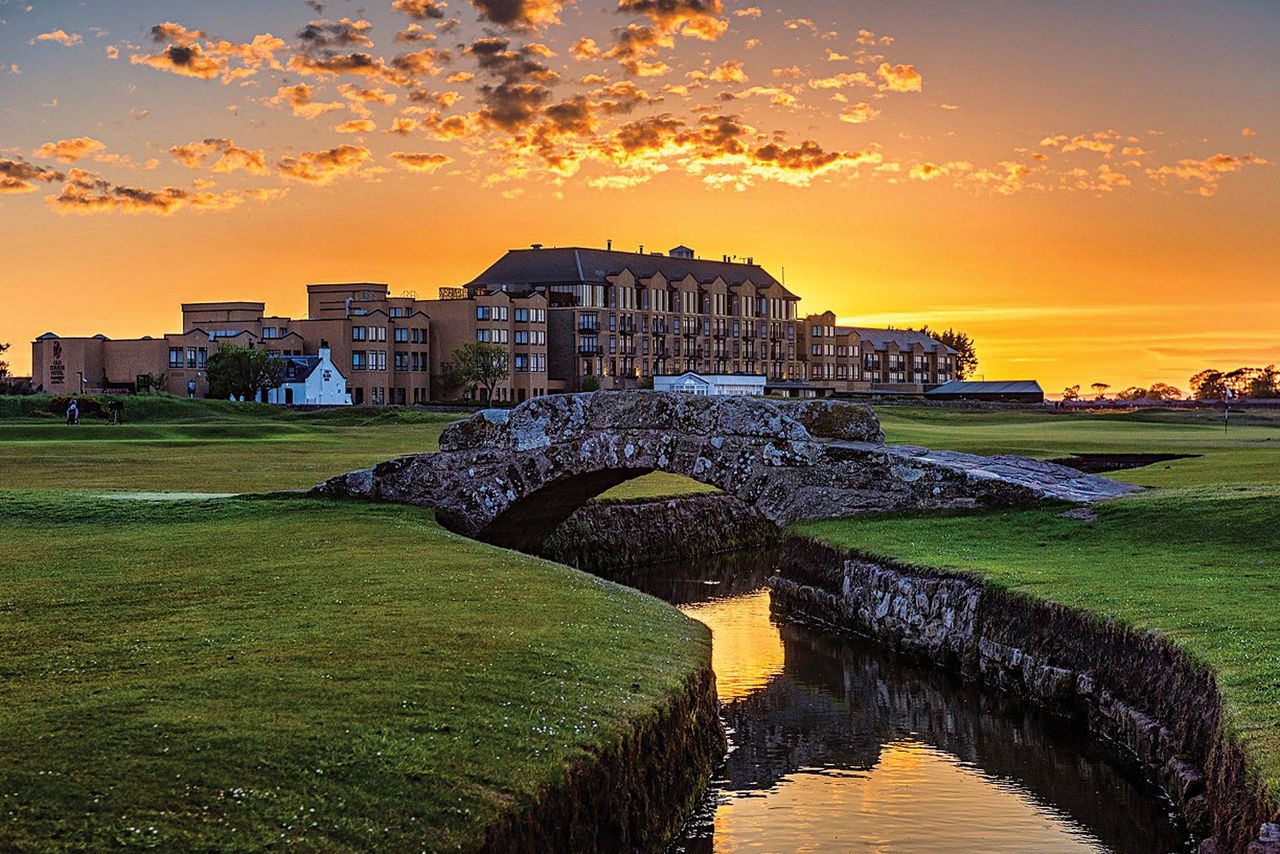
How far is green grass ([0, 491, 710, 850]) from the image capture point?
9586 mm

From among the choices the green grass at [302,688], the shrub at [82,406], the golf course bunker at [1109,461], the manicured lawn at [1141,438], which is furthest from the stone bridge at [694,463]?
the shrub at [82,406]

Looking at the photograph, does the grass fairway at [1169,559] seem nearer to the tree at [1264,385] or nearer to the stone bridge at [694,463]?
the stone bridge at [694,463]

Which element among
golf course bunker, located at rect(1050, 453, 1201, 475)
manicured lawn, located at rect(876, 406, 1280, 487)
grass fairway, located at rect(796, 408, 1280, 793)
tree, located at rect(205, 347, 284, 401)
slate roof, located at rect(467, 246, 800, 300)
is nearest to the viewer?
grass fairway, located at rect(796, 408, 1280, 793)

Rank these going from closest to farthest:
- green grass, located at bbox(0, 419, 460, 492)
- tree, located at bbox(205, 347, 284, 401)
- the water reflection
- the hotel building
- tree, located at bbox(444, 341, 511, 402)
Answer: the water reflection
green grass, located at bbox(0, 419, 460, 492)
tree, located at bbox(205, 347, 284, 401)
tree, located at bbox(444, 341, 511, 402)
the hotel building

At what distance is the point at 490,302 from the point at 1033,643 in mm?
150803

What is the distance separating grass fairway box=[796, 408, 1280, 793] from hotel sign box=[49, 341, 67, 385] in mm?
150902

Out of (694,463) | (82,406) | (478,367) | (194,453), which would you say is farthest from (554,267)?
(694,463)

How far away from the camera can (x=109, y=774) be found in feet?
32.3

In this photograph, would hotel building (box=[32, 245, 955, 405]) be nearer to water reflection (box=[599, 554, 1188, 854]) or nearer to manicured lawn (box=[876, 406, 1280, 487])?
manicured lawn (box=[876, 406, 1280, 487])

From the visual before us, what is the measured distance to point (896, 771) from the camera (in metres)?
17.4

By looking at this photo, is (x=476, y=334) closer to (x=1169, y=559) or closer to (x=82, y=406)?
(x=82, y=406)

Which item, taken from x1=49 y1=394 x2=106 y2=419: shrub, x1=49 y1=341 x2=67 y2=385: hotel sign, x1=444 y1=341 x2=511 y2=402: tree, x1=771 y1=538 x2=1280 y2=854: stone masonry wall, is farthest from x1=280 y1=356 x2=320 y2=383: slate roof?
x1=771 y1=538 x2=1280 y2=854: stone masonry wall

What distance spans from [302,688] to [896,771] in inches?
312

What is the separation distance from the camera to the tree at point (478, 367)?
515ft
